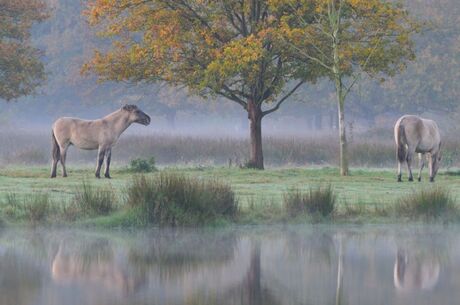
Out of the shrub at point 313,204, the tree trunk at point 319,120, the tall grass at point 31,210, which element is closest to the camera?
the tall grass at point 31,210

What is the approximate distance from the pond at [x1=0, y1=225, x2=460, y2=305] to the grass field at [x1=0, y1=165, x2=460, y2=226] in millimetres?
2062

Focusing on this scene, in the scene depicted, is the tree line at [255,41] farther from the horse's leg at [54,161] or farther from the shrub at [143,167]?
the horse's leg at [54,161]

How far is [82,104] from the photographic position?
9306cm

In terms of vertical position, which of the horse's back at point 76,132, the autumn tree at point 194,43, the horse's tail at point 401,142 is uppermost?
the autumn tree at point 194,43

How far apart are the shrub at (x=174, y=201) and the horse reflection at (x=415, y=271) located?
13.0 ft

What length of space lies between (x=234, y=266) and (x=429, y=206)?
6.80 metres

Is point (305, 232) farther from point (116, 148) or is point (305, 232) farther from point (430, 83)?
point (430, 83)

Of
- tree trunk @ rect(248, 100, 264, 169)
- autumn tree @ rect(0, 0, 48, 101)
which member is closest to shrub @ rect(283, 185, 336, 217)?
tree trunk @ rect(248, 100, 264, 169)

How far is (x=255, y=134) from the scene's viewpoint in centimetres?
3612

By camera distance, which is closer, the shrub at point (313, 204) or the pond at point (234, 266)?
the pond at point (234, 266)

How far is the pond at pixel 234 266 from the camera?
13.1m

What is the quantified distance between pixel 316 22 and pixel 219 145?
11926 millimetres

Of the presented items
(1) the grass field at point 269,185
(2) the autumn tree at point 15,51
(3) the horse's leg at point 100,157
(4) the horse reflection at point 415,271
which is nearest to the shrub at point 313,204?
(1) the grass field at point 269,185

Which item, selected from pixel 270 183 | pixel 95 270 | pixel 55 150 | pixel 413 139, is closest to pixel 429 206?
pixel 270 183
